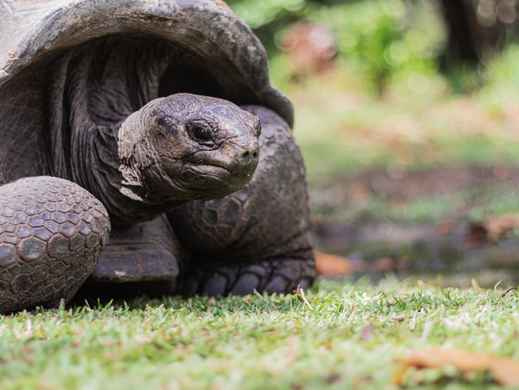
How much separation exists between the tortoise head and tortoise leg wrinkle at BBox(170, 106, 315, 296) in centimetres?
45

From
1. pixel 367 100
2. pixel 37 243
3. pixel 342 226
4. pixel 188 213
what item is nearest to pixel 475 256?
pixel 342 226

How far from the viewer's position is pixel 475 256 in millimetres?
4797

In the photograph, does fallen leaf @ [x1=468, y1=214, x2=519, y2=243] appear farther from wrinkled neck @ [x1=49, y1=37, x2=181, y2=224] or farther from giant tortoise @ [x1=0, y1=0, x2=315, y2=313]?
wrinkled neck @ [x1=49, y1=37, x2=181, y2=224]

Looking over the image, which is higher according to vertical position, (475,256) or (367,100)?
(475,256)

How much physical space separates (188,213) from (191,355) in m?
1.44

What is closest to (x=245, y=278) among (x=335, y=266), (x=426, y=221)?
(x=335, y=266)

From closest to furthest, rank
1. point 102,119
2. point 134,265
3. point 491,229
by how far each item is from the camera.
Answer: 1. point 134,265
2. point 102,119
3. point 491,229

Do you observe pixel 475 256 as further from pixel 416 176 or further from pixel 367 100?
pixel 367 100

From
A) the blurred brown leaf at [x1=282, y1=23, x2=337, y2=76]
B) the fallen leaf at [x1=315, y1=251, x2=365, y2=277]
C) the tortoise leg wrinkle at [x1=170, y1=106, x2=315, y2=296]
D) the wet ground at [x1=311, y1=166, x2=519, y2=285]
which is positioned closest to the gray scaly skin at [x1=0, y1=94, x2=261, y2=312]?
the tortoise leg wrinkle at [x1=170, y1=106, x2=315, y2=296]

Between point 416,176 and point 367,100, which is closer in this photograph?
point 416,176

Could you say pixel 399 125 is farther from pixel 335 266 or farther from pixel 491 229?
pixel 335 266

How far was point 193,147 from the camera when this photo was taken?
99.8 inches

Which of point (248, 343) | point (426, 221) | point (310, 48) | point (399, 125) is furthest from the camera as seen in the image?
point (310, 48)

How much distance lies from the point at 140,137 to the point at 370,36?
480 inches
